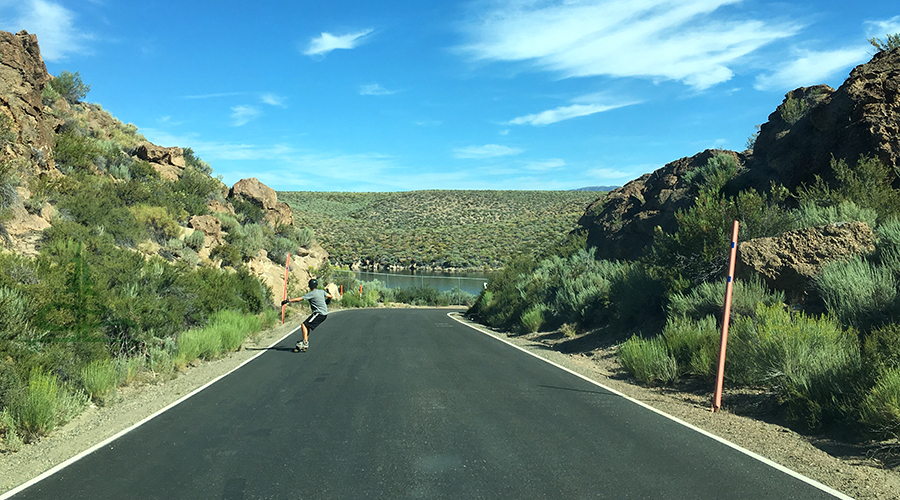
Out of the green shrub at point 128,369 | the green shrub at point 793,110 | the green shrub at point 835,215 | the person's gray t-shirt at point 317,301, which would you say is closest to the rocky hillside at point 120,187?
the green shrub at point 128,369

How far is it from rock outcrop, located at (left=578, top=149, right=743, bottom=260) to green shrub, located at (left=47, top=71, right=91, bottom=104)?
29.3m

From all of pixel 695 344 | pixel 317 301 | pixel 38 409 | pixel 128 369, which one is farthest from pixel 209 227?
pixel 695 344

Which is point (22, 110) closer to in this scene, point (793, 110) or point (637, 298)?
point (637, 298)

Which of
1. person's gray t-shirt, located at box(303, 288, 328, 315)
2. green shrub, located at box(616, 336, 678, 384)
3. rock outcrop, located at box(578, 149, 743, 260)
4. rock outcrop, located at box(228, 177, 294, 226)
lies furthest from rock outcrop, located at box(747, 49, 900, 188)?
rock outcrop, located at box(228, 177, 294, 226)

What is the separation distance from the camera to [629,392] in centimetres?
1016

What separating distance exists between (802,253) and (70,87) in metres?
36.9

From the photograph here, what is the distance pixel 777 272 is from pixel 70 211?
19.3 meters

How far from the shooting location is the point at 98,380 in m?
8.98

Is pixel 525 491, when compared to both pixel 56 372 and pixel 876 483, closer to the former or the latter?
pixel 876 483

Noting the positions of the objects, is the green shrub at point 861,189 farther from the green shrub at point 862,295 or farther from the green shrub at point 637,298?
the green shrub at point 637,298

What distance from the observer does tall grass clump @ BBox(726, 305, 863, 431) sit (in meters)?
7.54

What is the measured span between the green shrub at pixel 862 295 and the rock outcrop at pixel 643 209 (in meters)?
10.7

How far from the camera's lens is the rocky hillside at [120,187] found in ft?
58.1

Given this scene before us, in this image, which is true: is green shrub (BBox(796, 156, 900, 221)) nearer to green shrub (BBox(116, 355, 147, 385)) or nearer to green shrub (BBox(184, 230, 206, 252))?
green shrub (BBox(116, 355, 147, 385))
